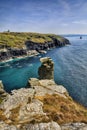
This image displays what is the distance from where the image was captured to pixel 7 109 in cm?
4950

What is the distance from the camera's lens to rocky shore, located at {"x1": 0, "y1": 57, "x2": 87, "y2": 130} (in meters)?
41.8

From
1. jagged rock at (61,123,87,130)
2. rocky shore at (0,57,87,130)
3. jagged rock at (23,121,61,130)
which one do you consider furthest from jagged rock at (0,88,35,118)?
jagged rock at (61,123,87,130)

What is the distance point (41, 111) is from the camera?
48719mm

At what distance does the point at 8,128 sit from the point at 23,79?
8152 centimetres

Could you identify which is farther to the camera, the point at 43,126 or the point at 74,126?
the point at 74,126

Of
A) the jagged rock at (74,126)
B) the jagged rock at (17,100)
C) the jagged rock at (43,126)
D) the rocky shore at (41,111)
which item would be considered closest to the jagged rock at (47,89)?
the rocky shore at (41,111)

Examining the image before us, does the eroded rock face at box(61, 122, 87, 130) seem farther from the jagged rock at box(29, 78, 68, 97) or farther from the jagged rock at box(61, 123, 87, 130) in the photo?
the jagged rock at box(29, 78, 68, 97)

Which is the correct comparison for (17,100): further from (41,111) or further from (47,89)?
(47,89)

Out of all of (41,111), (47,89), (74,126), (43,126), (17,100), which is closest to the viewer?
(43,126)

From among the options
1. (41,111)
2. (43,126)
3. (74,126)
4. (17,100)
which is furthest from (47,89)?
(74,126)

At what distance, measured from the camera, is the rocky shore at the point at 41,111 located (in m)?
41.8

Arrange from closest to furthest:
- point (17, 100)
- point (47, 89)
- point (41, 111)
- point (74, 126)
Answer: point (74, 126), point (41, 111), point (17, 100), point (47, 89)

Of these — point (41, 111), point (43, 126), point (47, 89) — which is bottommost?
point (43, 126)

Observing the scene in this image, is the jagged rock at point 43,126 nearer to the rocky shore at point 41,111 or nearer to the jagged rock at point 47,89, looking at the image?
the rocky shore at point 41,111
